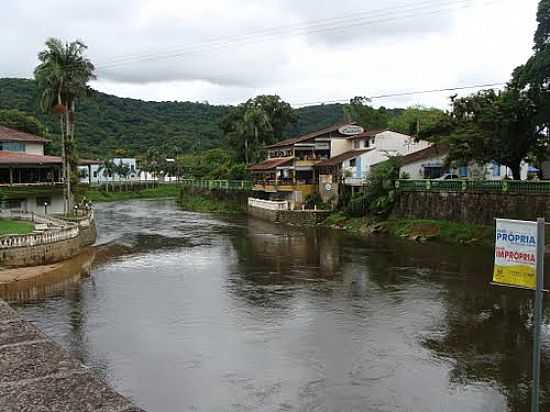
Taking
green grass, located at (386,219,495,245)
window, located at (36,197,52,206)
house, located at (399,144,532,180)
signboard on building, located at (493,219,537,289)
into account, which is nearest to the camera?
signboard on building, located at (493,219,537,289)

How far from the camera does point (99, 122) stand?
463 ft

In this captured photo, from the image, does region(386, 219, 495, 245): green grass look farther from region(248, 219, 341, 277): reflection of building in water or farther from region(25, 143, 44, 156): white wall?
region(25, 143, 44, 156): white wall

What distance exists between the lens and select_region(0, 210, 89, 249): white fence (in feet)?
93.5

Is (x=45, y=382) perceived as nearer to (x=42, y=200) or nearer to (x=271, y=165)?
(x=42, y=200)

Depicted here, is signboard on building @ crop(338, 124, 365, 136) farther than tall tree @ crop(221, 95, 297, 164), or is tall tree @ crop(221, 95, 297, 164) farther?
tall tree @ crop(221, 95, 297, 164)

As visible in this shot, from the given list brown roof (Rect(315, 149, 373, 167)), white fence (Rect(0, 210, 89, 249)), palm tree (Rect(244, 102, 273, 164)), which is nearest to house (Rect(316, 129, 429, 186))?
brown roof (Rect(315, 149, 373, 167))

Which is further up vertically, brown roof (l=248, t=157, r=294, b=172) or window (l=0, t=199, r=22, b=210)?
brown roof (l=248, t=157, r=294, b=172)

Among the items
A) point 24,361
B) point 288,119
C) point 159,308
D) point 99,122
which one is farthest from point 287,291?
point 99,122

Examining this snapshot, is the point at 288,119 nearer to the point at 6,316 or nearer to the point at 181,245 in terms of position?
the point at 181,245

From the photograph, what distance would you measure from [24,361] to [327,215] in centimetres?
4420

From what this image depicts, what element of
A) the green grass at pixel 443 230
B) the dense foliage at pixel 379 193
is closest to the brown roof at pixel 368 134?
the dense foliage at pixel 379 193

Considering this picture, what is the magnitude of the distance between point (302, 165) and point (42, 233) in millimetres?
35616

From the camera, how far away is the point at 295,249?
124ft

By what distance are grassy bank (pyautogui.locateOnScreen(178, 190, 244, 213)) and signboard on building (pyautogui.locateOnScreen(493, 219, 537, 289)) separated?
61.6 metres
